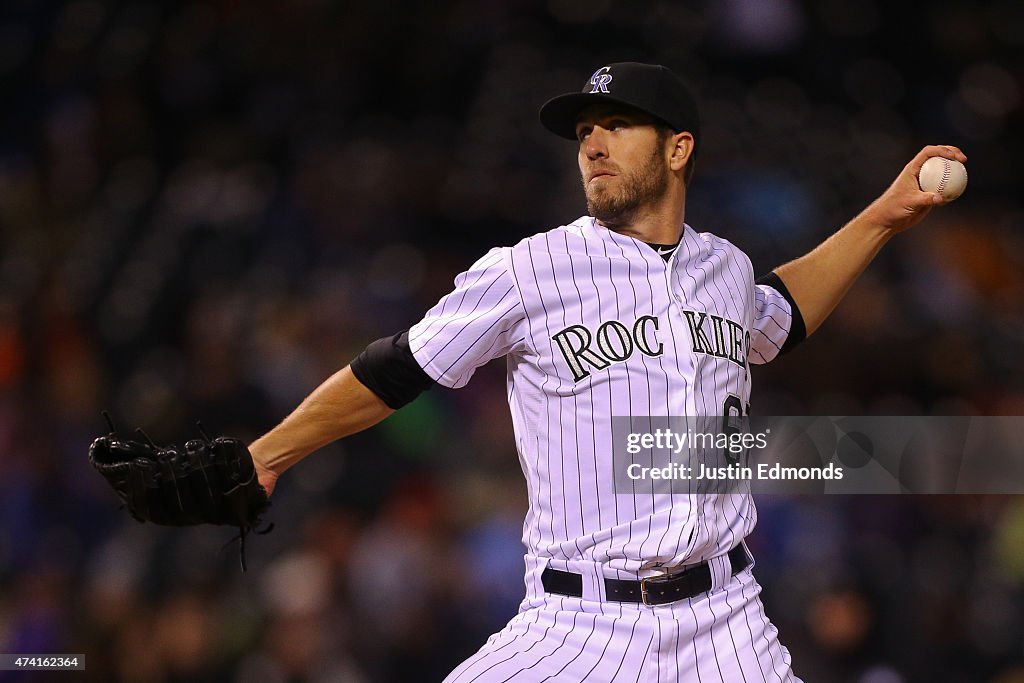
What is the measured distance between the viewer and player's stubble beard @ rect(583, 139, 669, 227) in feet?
7.38

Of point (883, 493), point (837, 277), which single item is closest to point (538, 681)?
point (837, 277)

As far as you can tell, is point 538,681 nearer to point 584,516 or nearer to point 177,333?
point 584,516

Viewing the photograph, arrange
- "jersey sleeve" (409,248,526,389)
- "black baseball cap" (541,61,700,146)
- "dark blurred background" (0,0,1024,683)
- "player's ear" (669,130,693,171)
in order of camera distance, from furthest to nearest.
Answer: "dark blurred background" (0,0,1024,683)
"player's ear" (669,130,693,171)
"black baseball cap" (541,61,700,146)
"jersey sleeve" (409,248,526,389)

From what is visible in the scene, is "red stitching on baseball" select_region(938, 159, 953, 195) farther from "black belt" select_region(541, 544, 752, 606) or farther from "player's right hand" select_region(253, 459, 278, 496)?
"player's right hand" select_region(253, 459, 278, 496)

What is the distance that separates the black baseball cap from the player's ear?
0.02m

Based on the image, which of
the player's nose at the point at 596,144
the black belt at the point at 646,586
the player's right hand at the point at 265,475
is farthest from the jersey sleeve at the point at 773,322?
the player's right hand at the point at 265,475

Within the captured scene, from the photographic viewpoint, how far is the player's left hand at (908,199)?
2469mm

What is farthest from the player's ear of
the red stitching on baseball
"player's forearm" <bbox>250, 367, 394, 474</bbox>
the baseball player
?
"player's forearm" <bbox>250, 367, 394, 474</bbox>

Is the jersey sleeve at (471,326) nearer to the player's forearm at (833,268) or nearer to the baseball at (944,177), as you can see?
the player's forearm at (833,268)

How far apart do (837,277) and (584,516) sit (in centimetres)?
99

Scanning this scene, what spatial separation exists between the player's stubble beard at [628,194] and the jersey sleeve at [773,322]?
0.38 m

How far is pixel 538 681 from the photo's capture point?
191 cm

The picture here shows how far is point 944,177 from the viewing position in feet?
7.98

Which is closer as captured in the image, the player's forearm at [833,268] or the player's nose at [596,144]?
the player's nose at [596,144]
